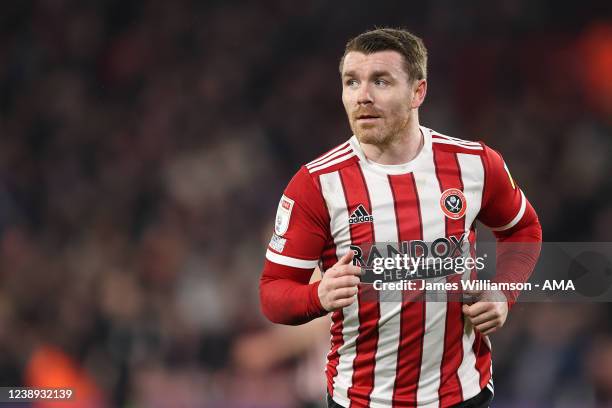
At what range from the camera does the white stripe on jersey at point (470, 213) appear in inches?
114

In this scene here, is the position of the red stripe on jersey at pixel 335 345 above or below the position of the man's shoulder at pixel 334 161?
below

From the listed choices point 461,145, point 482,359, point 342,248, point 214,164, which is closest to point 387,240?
point 342,248

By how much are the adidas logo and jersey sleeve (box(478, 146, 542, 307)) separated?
0.42 m

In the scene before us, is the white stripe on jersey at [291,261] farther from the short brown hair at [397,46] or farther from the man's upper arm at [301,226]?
the short brown hair at [397,46]

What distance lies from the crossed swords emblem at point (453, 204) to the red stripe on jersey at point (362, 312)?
26 cm

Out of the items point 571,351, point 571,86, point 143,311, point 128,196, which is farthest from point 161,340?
point 571,86

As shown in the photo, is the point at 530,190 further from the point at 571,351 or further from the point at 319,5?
the point at 319,5

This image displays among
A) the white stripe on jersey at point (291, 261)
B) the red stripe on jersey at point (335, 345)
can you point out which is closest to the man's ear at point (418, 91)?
the white stripe on jersey at point (291, 261)

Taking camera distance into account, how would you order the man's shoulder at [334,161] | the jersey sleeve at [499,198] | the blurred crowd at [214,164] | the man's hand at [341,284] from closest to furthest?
the man's hand at [341,284] < the man's shoulder at [334,161] < the jersey sleeve at [499,198] < the blurred crowd at [214,164]

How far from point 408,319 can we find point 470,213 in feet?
1.34

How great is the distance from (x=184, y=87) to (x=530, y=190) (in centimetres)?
300

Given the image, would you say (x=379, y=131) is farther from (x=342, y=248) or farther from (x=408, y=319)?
(x=408, y=319)

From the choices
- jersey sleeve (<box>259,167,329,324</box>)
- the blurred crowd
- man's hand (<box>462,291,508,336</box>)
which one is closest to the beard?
jersey sleeve (<box>259,167,329,324</box>)

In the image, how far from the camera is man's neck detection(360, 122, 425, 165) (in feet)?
9.48
